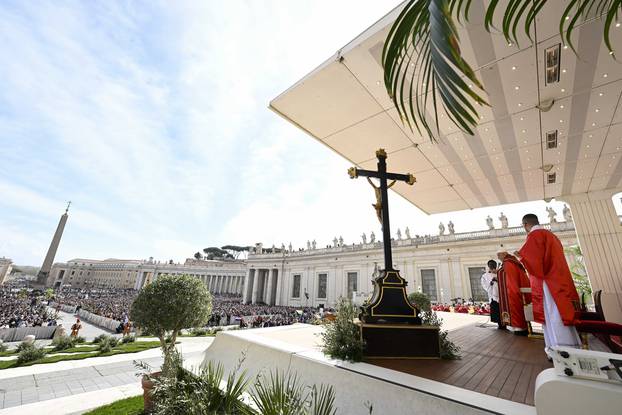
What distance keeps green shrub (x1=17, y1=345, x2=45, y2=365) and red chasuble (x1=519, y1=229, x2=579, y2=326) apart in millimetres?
16356

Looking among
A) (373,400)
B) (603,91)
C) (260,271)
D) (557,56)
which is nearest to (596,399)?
(373,400)

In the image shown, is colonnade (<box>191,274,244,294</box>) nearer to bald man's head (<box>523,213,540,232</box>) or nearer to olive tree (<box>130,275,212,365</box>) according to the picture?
olive tree (<box>130,275,212,365</box>)

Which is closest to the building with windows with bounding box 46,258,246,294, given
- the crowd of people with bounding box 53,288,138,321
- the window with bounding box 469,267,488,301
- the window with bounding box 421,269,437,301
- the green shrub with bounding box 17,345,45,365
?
the crowd of people with bounding box 53,288,138,321

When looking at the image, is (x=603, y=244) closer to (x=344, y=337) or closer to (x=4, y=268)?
(x=344, y=337)

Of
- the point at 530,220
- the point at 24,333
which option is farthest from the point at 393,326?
the point at 24,333

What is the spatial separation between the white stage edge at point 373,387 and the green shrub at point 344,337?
15 cm

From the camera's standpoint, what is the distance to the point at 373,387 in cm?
339

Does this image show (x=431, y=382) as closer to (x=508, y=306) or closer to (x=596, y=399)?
(x=596, y=399)

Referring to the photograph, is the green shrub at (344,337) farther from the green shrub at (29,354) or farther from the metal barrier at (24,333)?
the metal barrier at (24,333)

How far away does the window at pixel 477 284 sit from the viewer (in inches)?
962

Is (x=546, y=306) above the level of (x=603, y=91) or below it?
below

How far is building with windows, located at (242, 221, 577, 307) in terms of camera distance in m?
24.6

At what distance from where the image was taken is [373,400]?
333 cm

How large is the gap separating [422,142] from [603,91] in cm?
302
